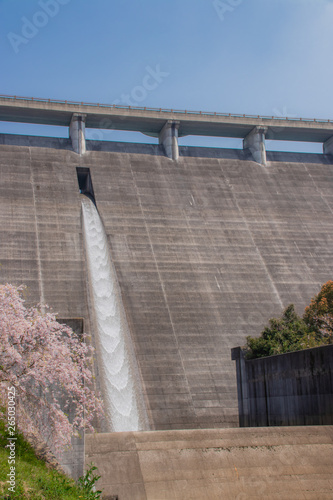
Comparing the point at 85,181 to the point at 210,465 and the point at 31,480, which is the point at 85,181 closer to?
the point at 210,465

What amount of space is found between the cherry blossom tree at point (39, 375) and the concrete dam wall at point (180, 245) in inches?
316

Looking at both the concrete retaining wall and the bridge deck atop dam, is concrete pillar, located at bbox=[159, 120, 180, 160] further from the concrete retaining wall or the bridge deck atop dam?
the concrete retaining wall

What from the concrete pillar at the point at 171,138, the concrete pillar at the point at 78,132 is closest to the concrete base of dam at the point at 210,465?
the concrete pillar at the point at 78,132

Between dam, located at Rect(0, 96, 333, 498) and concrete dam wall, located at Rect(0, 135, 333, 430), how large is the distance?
0.06m

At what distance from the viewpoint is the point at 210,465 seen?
→ 938cm

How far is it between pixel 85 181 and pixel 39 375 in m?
20.7

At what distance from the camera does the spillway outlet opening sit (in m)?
28.9

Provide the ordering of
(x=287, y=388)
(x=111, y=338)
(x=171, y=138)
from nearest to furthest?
(x=287, y=388) < (x=111, y=338) < (x=171, y=138)

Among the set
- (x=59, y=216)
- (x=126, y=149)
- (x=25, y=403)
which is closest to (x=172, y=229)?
(x=59, y=216)

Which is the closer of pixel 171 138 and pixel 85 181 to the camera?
pixel 85 181

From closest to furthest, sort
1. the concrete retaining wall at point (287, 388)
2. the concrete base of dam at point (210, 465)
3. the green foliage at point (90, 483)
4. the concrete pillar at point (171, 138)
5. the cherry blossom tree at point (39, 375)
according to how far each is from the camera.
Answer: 1. the green foliage at point (90, 483)
2. the concrete base of dam at point (210, 465)
3. the cherry blossom tree at point (39, 375)
4. the concrete retaining wall at point (287, 388)
5. the concrete pillar at point (171, 138)

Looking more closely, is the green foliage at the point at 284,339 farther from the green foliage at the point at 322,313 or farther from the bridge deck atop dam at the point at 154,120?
the bridge deck atop dam at the point at 154,120

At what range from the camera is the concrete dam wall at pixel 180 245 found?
68.1 feet

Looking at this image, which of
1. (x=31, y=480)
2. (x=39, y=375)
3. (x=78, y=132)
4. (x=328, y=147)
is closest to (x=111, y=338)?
(x=39, y=375)
